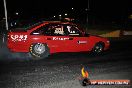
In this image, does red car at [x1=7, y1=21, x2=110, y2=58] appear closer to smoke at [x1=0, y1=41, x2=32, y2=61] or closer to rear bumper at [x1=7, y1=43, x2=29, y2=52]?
rear bumper at [x1=7, y1=43, x2=29, y2=52]

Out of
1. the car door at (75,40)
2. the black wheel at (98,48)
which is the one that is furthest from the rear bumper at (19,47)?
the black wheel at (98,48)

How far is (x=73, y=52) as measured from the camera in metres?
13.4

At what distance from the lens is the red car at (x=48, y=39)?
11.6 meters

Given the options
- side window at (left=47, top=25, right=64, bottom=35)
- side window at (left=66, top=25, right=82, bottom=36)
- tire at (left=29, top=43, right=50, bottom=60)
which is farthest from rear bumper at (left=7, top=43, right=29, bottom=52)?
side window at (left=66, top=25, right=82, bottom=36)

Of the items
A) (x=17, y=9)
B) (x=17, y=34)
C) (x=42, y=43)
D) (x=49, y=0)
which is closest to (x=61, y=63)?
(x=42, y=43)

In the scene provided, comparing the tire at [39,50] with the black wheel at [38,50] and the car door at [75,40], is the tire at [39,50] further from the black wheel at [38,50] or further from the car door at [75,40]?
the car door at [75,40]

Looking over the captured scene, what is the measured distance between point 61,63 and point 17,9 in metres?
79.8

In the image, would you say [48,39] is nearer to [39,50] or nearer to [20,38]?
[39,50]

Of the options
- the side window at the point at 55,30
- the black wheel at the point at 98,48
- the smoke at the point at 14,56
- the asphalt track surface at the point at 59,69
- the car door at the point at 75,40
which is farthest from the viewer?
the black wheel at the point at 98,48

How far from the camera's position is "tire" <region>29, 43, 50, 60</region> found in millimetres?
11633

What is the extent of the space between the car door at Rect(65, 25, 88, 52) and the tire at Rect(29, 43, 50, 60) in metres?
0.98

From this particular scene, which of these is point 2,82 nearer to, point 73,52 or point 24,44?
point 24,44

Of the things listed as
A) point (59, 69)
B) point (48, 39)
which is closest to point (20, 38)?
point (48, 39)

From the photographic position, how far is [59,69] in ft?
31.5
